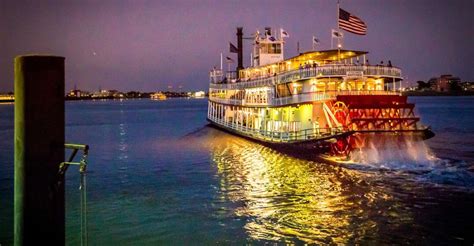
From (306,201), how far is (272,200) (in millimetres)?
1373

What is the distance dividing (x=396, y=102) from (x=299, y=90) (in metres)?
6.96

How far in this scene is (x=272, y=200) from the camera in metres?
18.4

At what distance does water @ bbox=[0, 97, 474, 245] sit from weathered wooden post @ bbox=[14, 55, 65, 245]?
819cm

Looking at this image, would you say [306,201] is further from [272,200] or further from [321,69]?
[321,69]

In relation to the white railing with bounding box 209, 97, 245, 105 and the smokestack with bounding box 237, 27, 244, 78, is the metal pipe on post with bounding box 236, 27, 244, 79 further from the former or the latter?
the white railing with bounding box 209, 97, 245, 105

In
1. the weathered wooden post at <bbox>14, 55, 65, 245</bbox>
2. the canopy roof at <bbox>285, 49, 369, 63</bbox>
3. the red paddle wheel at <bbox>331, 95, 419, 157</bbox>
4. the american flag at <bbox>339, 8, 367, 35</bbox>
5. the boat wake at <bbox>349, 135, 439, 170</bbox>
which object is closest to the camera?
the weathered wooden post at <bbox>14, 55, 65, 245</bbox>

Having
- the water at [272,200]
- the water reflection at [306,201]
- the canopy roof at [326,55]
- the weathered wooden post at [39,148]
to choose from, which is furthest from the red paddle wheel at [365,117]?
the weathered wooden post at [39,148]

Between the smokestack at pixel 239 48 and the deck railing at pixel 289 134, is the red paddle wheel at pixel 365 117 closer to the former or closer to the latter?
the deck railing at pixel 289 134

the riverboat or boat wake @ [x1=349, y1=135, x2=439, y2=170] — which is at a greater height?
the riverboat

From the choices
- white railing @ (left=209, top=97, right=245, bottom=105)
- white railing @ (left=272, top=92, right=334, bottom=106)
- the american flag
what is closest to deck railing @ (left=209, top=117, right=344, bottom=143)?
white railing @ (left=272, top=92, right=334, bottom=106)

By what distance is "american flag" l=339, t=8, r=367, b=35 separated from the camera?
28.1m

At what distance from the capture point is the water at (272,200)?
45.5 feet

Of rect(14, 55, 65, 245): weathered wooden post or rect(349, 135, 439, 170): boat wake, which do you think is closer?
rect(14, 55, 65, 245): weathered wooden post

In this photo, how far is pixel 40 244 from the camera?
207 inches
